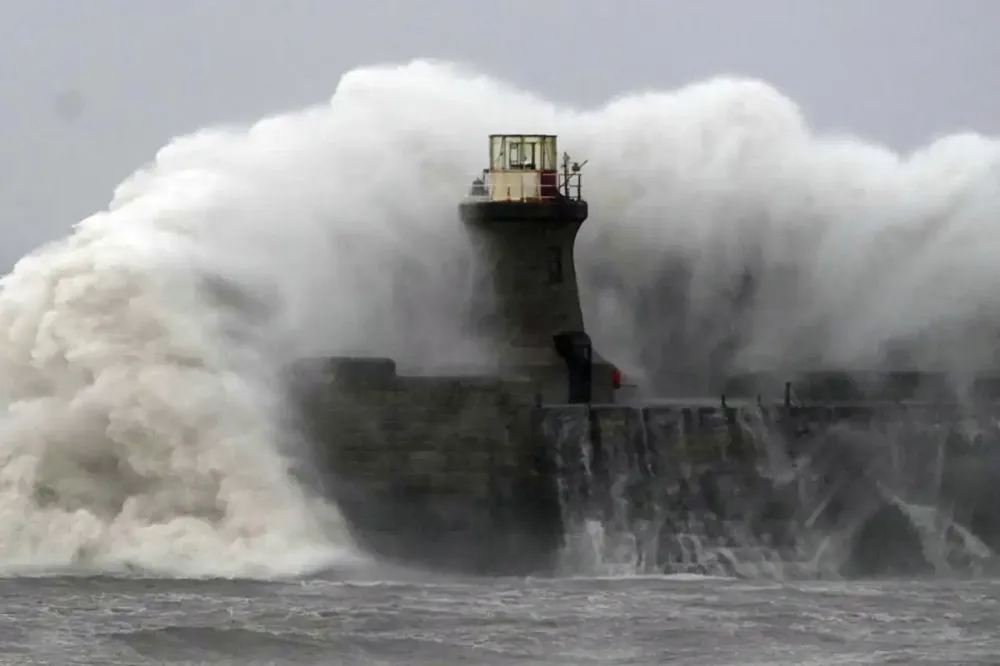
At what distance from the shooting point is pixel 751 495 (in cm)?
2583

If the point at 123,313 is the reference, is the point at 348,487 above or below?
below

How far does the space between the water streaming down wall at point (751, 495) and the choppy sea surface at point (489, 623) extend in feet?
4.63

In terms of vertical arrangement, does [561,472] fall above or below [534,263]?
below

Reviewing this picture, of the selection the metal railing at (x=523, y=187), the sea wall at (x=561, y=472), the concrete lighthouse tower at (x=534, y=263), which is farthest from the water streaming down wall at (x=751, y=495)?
the metal railing at (x=523, y=187)

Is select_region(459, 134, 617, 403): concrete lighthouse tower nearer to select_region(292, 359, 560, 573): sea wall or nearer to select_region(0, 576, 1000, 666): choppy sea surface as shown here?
select_region(292, 359, 560, 573): sea wall

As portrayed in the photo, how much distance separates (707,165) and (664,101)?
112 cm

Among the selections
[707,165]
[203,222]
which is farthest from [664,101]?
[203,222]

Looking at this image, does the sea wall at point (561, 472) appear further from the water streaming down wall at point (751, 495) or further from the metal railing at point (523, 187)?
the metal railing at point (523, 187)

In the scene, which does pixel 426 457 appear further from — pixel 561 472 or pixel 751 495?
pixel 751 495

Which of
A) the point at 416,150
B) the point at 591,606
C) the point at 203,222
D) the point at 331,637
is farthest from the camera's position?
the point at 416,150

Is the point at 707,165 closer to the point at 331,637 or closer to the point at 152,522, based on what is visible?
the point at 152,522

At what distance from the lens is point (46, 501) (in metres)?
25.0

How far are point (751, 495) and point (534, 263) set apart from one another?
3.63 metres

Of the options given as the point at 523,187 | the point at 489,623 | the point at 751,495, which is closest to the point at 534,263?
the point at 523,187
